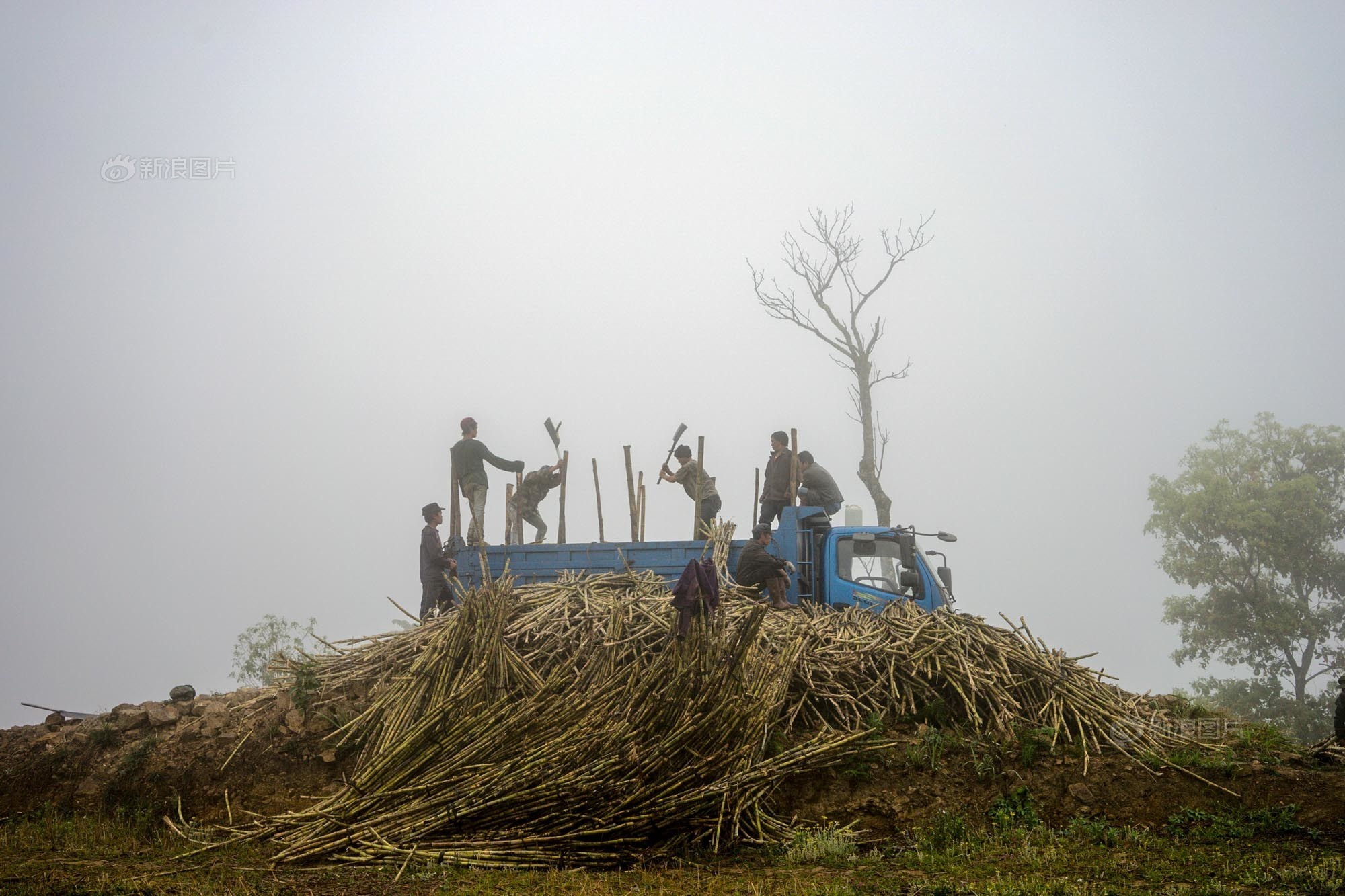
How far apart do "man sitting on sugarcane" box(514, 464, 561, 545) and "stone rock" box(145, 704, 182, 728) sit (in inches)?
199

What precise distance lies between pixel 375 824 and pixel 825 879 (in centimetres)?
288

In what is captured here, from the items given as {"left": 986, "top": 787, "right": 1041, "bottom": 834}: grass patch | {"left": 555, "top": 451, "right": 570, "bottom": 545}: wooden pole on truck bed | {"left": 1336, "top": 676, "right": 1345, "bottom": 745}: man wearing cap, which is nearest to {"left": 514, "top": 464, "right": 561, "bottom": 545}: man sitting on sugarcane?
{"left": 555, "top": 451, "right": 570, "bottom": 545}: wooden pole on truck bed

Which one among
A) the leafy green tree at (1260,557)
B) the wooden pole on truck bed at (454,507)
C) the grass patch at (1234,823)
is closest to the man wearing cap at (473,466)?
the wooden pole on truck bed at (454,507)

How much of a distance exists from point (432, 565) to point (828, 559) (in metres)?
4.64

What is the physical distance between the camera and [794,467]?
1289 centimetres

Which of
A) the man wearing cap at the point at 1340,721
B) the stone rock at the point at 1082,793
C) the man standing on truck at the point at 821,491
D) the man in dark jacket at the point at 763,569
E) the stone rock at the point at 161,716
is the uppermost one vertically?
the man standing on truck at the point at 821,491

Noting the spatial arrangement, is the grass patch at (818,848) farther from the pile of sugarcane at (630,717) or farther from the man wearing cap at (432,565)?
the man wearing cap at (432,565)

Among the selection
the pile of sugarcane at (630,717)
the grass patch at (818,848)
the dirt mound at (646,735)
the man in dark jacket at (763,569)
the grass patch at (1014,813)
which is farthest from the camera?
the man in dark jacket at (763,569)

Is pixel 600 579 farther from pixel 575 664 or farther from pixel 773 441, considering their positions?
pixel 773 441

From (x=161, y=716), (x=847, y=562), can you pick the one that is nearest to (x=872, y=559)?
(x=847, y=562)

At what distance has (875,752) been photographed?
9328 mm

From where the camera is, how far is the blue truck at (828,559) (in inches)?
457

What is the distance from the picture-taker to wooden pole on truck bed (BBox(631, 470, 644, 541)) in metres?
14.4

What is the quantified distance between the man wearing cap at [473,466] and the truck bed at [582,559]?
3.93 feet
